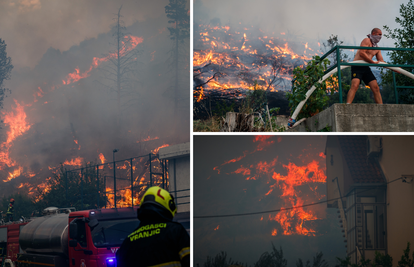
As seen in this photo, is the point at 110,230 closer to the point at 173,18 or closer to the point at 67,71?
the point at 173,18

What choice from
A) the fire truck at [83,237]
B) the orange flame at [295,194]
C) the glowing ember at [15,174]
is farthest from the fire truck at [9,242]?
the glowing ember at [15,174]

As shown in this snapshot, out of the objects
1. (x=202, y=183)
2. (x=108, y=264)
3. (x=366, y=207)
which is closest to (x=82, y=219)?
(x=108, y=264)

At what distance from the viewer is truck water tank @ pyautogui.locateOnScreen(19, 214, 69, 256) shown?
7715 millimetres

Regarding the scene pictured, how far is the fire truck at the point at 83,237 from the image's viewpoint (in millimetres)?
6762

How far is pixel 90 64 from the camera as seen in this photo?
92.2 ft

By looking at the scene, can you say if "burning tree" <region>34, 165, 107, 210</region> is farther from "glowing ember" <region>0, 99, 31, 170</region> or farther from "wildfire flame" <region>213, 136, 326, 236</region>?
"wildfire flame" <region>213, 136, 326, 236</region>

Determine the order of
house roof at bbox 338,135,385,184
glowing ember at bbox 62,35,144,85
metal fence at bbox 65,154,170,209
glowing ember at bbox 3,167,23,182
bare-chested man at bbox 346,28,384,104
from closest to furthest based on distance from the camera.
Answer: house roof at bbox 338,135,385,184
bare-chested man at bbox 346,28,384,104
metal fence at bbox 65,154,170,209
glowing ember at bbox 62,35,144,85
glowing ember at bbox 3,167,23,182

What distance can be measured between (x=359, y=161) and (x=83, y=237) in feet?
19.4

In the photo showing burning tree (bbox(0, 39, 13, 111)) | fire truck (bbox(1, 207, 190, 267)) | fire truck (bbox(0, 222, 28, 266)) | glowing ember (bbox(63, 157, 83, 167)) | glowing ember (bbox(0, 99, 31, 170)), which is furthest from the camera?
glowing ember (bbox(0, 99, 31, 170))

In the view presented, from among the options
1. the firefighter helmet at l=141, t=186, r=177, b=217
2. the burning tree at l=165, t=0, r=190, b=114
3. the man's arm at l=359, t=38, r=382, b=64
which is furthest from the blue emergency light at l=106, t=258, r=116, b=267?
the burning tree at l=165, t=0, r=190, b=114

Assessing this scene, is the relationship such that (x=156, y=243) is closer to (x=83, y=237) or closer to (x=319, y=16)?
(x=83, y=237)

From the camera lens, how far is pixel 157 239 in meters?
2.30

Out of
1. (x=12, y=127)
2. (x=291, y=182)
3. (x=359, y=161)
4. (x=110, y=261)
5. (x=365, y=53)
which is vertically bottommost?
(x=110, y=261)

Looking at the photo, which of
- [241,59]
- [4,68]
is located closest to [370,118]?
[241,59]
